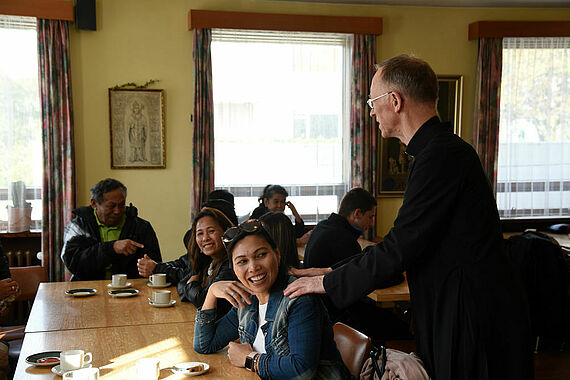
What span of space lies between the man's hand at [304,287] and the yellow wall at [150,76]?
4312 mm

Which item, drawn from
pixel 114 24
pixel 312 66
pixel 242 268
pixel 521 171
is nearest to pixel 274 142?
pixel 312 66

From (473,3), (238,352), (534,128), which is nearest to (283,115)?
(473,3)

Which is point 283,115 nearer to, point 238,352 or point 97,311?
point 97,311

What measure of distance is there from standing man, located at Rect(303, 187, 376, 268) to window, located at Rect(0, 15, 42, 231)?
11.1 ft

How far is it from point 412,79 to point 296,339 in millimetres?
1048

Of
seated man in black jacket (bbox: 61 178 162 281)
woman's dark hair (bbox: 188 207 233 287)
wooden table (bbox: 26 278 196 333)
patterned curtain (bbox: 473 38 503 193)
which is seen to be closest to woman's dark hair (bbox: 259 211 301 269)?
woman's dark hair (bbox: 188 207 233 287)

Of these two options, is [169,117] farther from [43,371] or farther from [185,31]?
[43,371]

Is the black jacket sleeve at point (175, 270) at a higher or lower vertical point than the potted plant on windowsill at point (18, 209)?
lower

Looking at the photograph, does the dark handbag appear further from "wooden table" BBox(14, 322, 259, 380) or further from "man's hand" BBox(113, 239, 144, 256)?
"man's hand" BBox(113, 239, 144, 256)

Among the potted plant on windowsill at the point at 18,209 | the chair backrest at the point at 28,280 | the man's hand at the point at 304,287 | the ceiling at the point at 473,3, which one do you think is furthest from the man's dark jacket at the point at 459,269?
the ceiling at the point at 473,3

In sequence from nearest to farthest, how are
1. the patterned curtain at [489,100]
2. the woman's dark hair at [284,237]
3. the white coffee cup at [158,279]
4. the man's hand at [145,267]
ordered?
the woman's dark hair at [284,237]
the white coffee cup at [158,279]
the man's hand at [145,267]
the patterned curtain at [489,100]

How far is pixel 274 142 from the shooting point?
645cm

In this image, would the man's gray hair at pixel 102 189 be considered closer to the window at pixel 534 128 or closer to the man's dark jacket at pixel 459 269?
the man's dark jacket at pixel 459 269

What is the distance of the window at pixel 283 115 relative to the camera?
6.32 metres
